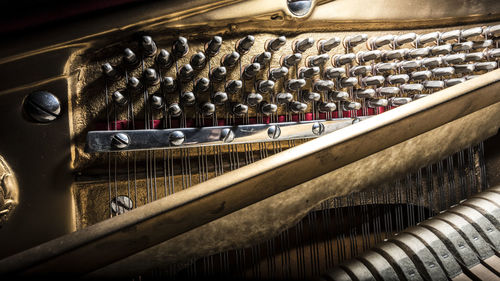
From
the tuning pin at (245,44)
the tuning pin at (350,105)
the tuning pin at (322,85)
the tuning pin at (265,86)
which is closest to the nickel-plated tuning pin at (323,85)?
the tuning pin at (322,85)

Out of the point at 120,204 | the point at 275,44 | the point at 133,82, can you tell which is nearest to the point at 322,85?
the point at 275,44

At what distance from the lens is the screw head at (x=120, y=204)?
111cm

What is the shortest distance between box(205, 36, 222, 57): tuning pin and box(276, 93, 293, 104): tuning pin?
28 centimetres

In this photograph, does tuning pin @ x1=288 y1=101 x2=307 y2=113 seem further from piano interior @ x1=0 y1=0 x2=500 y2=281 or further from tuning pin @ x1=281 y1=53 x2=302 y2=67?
tuning pin @ x1=281 y1=53 x2=302 y2=67

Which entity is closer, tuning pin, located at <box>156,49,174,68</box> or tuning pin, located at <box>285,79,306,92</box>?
tuning pin, located at <box>156,49,174,68</box>

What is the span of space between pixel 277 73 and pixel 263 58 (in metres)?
0.08

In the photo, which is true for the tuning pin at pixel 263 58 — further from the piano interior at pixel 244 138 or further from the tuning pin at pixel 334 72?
the tuning pin at pixel 334 72

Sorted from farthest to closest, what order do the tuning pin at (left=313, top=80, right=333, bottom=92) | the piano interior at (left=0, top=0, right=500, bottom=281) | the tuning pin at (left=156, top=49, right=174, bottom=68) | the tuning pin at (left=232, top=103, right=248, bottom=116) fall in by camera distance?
the tuning pin at (left=313, top=80, right=333, bottom=92), the tuning pin at (left=232, top=103, right=248, bottom=116), the tuning pin at (left=156, top=49, right=174, bottom=68), the piano interior at (left=0, top=0, right=500, bottom=281)

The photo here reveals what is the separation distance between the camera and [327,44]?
4.18 ft

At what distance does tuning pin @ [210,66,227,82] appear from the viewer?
112 centimetres

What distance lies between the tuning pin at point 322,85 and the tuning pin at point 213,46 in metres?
0.41

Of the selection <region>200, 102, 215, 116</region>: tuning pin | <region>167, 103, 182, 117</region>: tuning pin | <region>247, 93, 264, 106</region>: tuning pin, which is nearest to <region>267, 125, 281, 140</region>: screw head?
<region>247, 93, 264, 106</region>: tuning pin

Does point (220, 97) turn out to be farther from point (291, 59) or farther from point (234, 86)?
point (291, 59)

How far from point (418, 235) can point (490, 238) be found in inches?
10.1
